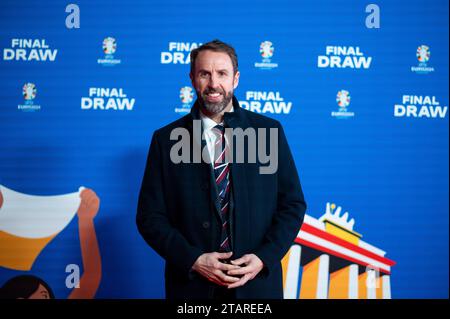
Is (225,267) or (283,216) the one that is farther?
(283,216)

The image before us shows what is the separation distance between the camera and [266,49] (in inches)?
105

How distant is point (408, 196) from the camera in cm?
268

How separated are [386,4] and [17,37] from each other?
86.2 inches

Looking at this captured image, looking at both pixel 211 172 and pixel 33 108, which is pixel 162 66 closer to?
pixel 33 108

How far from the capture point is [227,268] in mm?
1513

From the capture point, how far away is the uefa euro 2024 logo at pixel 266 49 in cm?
266

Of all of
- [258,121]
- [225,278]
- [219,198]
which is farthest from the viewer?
[258,121]

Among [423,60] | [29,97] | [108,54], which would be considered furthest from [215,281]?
[423,60]

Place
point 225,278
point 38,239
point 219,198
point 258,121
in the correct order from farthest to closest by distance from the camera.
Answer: point 38,239 → point 258,121 → point 219,198 → point 225,278

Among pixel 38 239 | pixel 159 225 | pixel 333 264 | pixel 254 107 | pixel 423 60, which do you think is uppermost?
pixel 423 60

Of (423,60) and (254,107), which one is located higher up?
(423,60)

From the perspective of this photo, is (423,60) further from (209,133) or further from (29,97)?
(29,97)

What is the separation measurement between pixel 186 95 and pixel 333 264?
132 centimetres

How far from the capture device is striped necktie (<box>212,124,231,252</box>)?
1.59 metres
